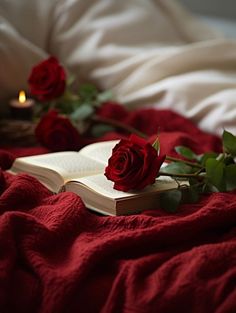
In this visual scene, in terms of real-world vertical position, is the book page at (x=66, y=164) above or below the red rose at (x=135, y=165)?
below

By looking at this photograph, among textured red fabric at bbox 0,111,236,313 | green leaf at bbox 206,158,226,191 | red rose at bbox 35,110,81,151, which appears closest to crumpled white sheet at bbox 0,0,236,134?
red rose at bbox 35,110,81,151

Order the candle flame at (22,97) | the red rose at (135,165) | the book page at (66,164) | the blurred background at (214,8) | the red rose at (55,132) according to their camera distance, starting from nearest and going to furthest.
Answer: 1. the red rose at (135,165)
2. the book page at (66,164)
3. the red rose at (55,132)
4. the candle flame at (22,97)
5. the blurred background at (214,8)

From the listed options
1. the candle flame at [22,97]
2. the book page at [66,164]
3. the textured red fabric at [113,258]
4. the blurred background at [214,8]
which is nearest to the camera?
the textured red fabric at [113,258]

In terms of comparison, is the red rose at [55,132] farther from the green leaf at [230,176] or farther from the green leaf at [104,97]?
the green leaf at [230,176]

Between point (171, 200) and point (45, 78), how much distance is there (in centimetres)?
46

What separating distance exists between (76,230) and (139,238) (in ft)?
0.31

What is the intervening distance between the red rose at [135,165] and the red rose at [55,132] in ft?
1.02

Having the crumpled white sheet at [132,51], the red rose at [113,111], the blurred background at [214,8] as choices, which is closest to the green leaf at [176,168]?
the crumpled white sheet at [132,51]

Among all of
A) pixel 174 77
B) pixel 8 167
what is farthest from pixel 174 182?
pixel 174 77

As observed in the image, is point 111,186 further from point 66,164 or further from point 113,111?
point 113,111

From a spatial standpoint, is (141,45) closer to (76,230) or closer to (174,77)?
(174,77)

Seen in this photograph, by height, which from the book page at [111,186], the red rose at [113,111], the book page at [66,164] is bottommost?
the red rose at [113,111]

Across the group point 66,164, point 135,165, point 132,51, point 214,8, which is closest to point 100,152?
point 66,164

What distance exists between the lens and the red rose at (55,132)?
3.96ft
